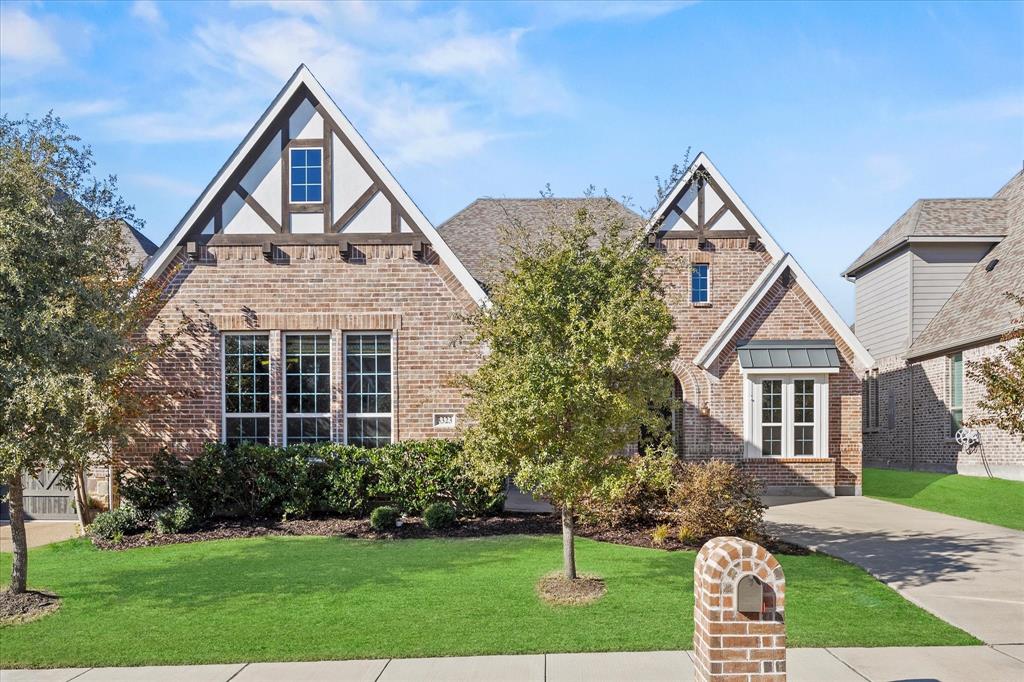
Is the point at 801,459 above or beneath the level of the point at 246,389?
beneath

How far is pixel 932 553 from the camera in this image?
10922 mm

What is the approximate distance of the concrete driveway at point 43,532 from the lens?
1252 centimetres

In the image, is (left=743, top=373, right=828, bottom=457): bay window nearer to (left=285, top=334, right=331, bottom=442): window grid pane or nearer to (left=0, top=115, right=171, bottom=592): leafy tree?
(left=285, top=334, right=331, bottom=442): window grid pane

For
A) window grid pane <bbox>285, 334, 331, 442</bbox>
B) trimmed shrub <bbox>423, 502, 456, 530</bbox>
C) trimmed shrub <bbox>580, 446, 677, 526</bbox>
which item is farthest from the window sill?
window grid pane <bbox>285, 334, 331, 442</bbox>

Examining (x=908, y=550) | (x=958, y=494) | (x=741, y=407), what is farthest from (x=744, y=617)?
(x=958, y=494)

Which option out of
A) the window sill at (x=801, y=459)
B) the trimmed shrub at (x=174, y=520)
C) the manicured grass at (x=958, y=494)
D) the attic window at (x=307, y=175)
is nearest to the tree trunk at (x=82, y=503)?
the trimmed shrub at (x=174, y=520)

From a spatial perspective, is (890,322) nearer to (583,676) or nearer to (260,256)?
(260,256)

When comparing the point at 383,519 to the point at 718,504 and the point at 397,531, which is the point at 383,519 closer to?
the point at 397,531

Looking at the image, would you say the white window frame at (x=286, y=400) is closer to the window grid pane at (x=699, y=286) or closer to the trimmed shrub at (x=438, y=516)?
the trimmed shrub at (x=438, y=516)

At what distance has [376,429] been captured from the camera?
14.6m

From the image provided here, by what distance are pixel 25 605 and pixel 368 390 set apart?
7020 millimetres

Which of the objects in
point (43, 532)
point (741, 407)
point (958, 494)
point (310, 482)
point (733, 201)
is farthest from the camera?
point (733, 201)

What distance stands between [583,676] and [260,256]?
1114cm

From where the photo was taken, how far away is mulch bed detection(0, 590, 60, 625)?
8312mm
